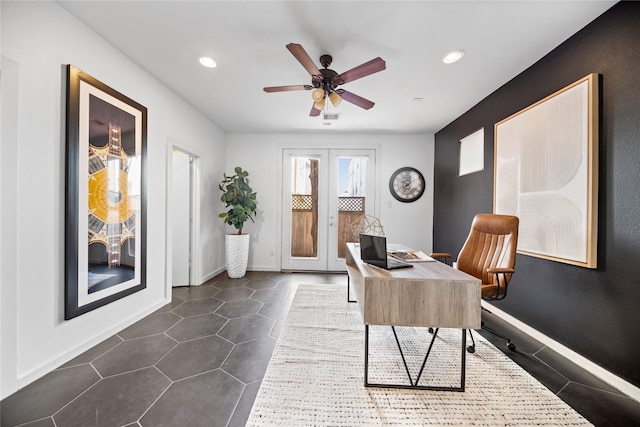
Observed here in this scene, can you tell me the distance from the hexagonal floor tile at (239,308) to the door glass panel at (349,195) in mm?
2054

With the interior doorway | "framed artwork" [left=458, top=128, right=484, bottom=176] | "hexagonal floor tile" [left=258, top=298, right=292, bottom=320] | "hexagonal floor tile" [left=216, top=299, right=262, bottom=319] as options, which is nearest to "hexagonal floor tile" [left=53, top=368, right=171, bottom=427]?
"hexagonal floor tile" [left=216, top=299, right=262, bottom=319]

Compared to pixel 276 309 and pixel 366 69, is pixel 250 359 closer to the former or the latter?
pixel 276 309

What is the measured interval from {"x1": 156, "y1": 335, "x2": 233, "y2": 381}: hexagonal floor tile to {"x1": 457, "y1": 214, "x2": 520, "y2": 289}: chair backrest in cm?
228

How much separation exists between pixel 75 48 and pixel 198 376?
256 cm

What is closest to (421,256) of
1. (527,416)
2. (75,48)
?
(527,416)

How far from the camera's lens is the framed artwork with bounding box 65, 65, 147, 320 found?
1737 millimetres

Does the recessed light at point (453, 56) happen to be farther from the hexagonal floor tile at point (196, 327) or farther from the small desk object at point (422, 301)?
the hexagonal floor tile at point (196, 327)

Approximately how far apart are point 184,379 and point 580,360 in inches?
113

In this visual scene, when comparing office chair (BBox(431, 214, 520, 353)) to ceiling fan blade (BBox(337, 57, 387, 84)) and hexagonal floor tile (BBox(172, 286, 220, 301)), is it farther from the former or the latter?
hexagonal floor tile (BBox(172, 286, 220, 301))

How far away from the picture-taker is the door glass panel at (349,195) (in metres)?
4.52

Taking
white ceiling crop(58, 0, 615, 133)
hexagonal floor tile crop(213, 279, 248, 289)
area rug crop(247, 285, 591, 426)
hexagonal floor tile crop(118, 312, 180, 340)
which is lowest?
hexagonal floor tile crop(118, 312, 180, 340)

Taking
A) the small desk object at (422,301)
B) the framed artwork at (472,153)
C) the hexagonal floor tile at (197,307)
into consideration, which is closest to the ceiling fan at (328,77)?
the small desk object at (422,301)

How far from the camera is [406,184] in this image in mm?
4465

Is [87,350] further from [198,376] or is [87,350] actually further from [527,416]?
[527,416]
